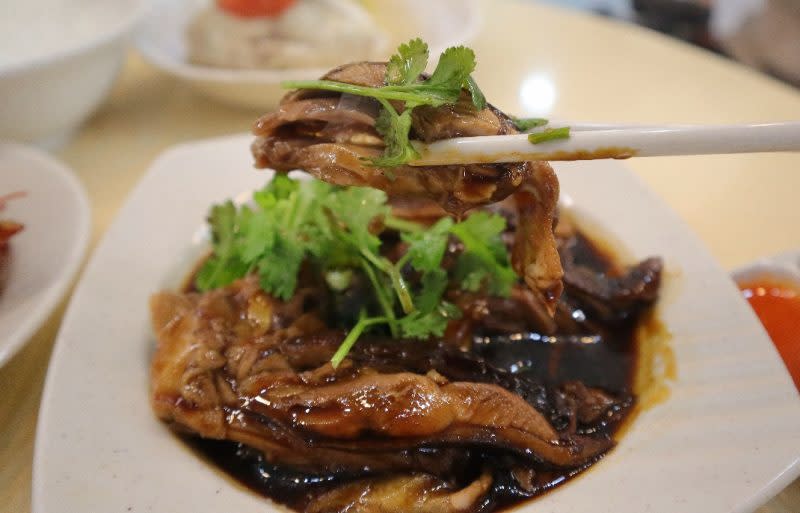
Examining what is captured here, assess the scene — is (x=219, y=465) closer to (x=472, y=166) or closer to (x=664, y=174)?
(x=472, y=166)

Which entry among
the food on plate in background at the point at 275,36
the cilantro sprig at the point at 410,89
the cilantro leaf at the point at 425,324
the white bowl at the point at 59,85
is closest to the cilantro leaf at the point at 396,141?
the cilantro sprig at the point at 410,89

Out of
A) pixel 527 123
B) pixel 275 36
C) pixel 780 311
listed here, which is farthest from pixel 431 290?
pixel 275 36

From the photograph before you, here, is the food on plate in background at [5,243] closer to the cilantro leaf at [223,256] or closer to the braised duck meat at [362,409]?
the cilantro leaf at [223,256]

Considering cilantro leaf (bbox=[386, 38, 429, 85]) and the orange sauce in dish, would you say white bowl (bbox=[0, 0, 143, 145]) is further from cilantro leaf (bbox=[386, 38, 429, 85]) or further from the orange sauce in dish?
the orange sauce in dish

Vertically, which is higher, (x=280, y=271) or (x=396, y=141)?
(x=396, y=141)

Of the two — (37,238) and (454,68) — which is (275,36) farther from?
(454,68)

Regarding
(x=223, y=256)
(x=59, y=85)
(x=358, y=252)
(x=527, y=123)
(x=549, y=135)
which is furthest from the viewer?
(x=59, y=85)
